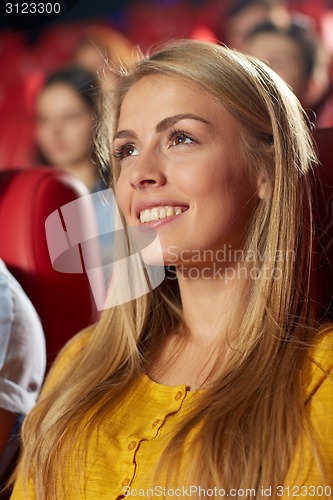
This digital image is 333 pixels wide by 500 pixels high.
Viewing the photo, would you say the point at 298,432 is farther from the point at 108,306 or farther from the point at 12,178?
the point at 12,178

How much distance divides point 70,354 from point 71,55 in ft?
5.94

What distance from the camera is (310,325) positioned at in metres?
0.82

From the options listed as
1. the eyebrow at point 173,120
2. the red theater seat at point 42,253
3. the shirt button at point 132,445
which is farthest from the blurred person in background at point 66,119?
the shirt button at point 132,445

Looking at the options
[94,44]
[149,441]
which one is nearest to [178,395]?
[149,441]

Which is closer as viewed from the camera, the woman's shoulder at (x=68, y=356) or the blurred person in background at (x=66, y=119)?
the woman's shoulder at (x=68, y=356)

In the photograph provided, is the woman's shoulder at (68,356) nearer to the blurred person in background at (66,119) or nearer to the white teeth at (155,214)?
the white teeth at (155,214)

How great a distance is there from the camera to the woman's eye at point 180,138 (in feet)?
2.79

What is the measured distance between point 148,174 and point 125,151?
84 millimetres

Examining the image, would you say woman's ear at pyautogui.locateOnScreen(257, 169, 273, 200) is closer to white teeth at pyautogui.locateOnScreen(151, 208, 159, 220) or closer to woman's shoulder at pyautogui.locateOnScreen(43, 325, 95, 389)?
white teeth at pyautogui.locateOnScreen(151, 208, 159, 220)

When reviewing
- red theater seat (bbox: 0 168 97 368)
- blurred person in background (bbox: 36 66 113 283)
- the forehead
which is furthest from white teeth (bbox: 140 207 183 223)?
blurred person in background (bbox: 36 66 113 283)

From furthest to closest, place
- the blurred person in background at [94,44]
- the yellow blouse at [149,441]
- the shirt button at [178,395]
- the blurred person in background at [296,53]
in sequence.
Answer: the blurred person in background at [94,44], the blurred person in background at [296,53], the shirt button at [178,395], the yellow blouse at [149,441]

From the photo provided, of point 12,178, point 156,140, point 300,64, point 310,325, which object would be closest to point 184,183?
point 156,140

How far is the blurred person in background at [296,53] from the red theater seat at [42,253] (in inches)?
35.7

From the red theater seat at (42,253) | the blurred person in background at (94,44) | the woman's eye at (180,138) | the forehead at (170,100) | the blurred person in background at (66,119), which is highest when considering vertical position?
the blurred person in background at (94,44)
